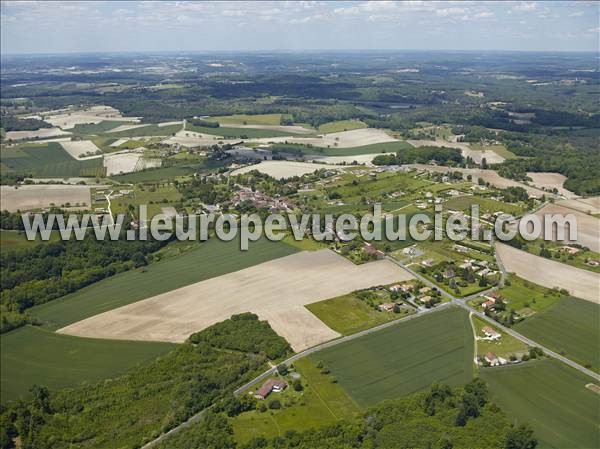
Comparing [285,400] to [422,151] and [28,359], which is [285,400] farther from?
[422,151]

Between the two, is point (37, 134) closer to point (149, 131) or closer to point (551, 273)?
point (149, 131)

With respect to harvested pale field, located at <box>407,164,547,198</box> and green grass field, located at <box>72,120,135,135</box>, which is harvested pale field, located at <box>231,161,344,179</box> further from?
green grass field, located at <box>72,120,135,135</box>

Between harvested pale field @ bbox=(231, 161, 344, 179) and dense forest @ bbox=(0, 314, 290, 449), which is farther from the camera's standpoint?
harvested pale field @ bbox=(231, 161, 344, 179)

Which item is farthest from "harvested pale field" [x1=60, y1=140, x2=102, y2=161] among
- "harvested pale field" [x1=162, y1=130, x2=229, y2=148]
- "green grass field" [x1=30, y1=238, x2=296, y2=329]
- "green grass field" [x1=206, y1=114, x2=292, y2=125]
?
"green grass field" [x1=30, y1=238, x2=296, y2=329]

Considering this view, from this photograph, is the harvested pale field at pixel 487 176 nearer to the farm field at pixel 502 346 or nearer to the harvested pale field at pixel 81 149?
the farm field at pixel 502 346

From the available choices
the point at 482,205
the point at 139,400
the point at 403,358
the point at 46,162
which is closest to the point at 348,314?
the point at 403,358

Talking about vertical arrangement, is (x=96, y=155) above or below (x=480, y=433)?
above

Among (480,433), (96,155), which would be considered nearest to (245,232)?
(480,433)
